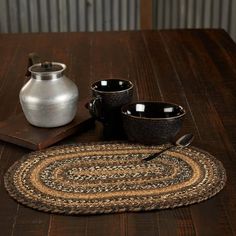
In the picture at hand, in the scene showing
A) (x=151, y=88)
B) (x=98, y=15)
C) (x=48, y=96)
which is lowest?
(x=98, y=15)

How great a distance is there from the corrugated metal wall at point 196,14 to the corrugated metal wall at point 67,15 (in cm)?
17

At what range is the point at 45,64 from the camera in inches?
47.8

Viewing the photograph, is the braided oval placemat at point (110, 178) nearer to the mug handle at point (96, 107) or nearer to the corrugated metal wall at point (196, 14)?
the mug handle at point (96, 107)

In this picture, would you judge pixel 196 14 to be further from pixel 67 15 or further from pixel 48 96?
pixel 48 96

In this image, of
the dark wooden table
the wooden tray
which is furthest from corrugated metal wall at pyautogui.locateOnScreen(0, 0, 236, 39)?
the wooden tray

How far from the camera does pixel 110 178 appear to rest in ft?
3.37

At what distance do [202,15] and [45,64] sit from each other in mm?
2482

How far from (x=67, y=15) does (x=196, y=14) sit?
810mm

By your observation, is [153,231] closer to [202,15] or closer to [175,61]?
[175,61]

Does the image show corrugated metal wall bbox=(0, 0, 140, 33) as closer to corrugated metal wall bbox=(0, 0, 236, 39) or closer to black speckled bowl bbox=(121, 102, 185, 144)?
corrugated metal wall bbox=(0, 0, 236, 39)

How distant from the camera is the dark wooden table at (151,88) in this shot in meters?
0.89

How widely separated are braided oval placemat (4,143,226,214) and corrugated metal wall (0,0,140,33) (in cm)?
256

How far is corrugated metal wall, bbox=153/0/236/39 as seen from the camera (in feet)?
11.5

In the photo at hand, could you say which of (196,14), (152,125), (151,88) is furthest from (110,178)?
(196,14)
